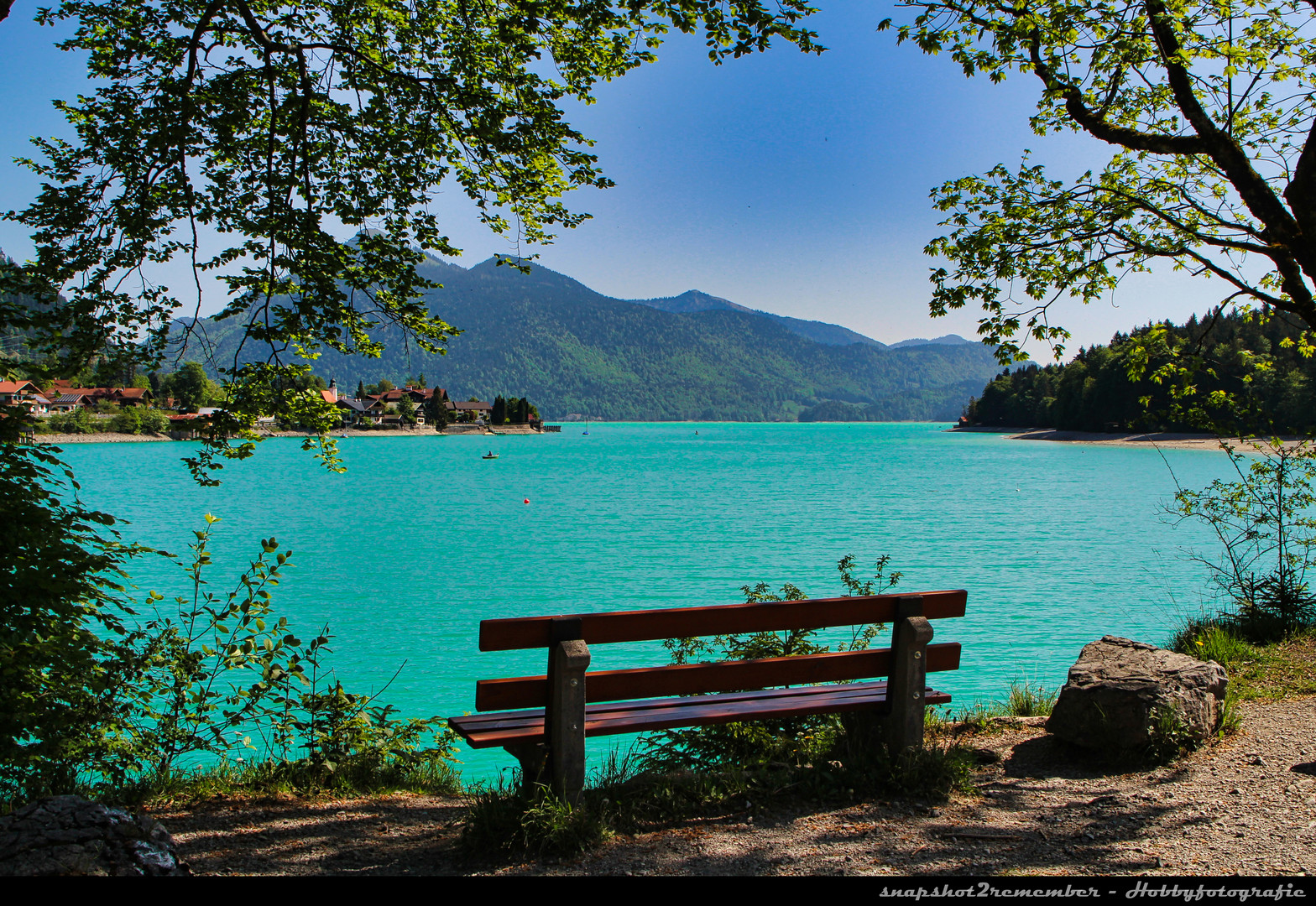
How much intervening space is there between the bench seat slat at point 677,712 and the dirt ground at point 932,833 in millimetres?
460

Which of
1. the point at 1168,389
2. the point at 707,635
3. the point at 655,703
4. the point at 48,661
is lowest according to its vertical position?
the point at 655,703

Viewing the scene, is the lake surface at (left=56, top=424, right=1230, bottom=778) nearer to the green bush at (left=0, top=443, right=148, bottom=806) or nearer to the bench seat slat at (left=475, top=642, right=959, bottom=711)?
the green bush at (left=0, top=443, right=148, bottom=806)

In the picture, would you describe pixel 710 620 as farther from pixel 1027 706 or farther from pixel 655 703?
pixel 1027 706

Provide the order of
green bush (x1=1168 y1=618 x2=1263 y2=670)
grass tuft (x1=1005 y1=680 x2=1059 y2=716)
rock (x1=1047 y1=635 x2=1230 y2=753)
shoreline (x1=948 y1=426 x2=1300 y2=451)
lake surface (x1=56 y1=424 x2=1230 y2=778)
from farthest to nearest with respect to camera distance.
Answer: shoreline (x1=948 y1=426 x2=1300 y2=451) < lake surface (x1=56 y1=424 x2=1230 y2=778) < green bush (x1=1168 y1=618 x2=1263 y2=670) < grass tuft (x1=1005 y1=680 x2=1059 y2=716) < rock (x1=1047 y1=635 x2=1230 y2=753)

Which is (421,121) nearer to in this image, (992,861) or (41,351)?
(41,351)

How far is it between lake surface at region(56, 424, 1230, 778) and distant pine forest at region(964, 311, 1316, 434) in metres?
4.08

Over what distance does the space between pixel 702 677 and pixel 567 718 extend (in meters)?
0.70

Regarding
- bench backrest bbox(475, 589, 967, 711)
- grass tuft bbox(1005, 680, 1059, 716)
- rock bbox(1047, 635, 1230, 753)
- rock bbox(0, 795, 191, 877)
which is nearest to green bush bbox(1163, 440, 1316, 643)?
grass tuft bbox(1005, 680, 1059, 716)

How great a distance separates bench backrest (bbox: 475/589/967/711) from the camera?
3465 millimetres

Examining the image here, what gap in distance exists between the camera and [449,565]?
21.5 metres

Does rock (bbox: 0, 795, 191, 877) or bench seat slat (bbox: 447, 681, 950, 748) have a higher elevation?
rock (bbox: 0, 795, 191, 877)

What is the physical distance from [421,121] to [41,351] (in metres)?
3.03

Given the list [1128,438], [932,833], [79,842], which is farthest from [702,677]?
[1128,438]

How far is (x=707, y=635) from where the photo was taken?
3.62m
